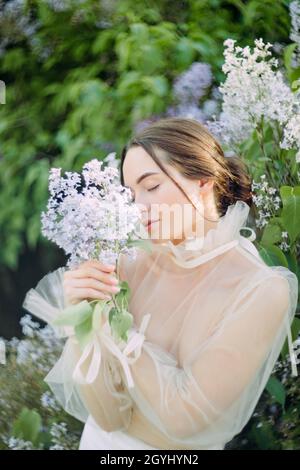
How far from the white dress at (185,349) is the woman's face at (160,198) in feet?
0.09

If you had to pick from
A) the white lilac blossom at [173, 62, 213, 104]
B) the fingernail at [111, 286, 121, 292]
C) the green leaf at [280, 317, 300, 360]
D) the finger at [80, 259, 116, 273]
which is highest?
the white lilac blossom at [173, 62, 213, 104]

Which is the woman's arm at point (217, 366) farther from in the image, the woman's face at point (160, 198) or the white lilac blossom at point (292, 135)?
the white lilac blossom at point (292, 135)

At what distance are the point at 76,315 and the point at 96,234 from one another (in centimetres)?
14

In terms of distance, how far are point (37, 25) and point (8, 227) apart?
1.41 ft

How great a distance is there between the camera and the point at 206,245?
138cm

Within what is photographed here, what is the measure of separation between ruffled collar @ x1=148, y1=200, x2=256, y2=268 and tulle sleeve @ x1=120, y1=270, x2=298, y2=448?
0.34 ft

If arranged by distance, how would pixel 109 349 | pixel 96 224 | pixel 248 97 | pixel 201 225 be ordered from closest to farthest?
1. pixel 96 224
2. pixel 109 349
3. pixel 201 225
4. pixel 248 97

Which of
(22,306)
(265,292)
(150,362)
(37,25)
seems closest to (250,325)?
(265,292)

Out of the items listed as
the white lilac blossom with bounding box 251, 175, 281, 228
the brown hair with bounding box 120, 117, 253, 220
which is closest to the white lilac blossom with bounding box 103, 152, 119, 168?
the brown hair with bounding box 120, 117, 253, 220

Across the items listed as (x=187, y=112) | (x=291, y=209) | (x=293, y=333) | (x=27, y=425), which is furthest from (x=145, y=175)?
(x=27, y=425)

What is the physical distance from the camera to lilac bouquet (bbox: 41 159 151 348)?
118 centimetres

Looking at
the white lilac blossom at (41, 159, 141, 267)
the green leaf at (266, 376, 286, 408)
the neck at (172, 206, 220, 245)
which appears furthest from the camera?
the green leaf at (266, 376, 286, 408)

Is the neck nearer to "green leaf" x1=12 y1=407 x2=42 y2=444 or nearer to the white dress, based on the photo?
the white dress

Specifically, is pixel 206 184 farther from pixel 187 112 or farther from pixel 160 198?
pixel 187 112
